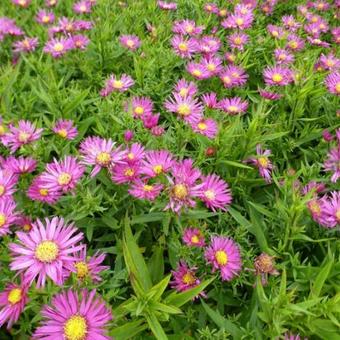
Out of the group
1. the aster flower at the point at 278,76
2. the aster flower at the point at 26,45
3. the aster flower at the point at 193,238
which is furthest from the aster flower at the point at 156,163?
the aster flower at the point at 26,45

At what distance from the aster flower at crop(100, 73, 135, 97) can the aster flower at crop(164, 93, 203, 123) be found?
286mm

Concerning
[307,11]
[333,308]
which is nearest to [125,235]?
[333,308]

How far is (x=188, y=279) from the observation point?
157 centimetres

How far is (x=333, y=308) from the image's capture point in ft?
4.57

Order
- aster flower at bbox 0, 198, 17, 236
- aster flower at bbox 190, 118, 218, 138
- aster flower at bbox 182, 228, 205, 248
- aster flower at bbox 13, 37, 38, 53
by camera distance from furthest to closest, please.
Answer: aster flower at bbox 13, 37, 38, 53
aster flower at bbox 190, 118, 218, 138
aster flower at bbox 182, 228, 205, 248
aster flower at bbox 0, 198, 17, 236

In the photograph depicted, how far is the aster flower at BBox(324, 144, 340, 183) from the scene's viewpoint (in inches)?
71.9

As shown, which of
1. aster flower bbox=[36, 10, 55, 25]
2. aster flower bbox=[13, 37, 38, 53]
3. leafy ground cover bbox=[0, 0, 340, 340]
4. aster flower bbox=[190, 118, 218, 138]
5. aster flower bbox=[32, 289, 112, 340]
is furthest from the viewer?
aster flower bbox=[36, 10, 55, 25]

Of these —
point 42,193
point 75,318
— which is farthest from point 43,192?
point 75,318

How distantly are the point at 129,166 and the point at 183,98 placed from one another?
604mm

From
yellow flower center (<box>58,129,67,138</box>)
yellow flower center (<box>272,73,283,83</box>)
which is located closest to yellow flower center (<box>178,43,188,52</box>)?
yellow flower center (<box>272,73,283,83</box>)

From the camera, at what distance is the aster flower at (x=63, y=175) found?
163 cm

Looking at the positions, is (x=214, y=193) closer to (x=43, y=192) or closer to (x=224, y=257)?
(x=224, y=257)

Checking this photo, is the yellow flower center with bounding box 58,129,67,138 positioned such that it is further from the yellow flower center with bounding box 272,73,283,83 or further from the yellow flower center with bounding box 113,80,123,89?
the yellow flower center with bounding box 272,73,283,83

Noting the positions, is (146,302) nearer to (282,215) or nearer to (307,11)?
(282,215)
